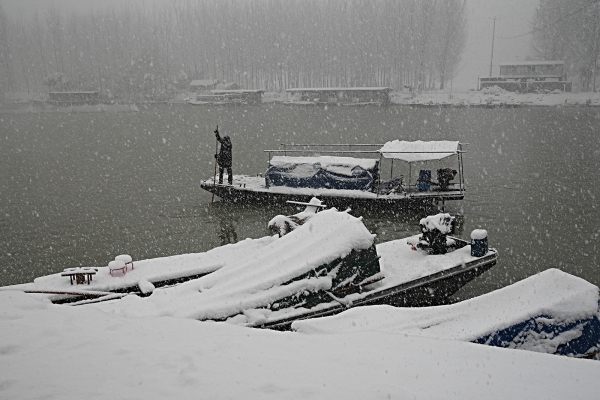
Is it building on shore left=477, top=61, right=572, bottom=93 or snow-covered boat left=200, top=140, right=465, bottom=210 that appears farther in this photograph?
building on shore left=477, top=61, right=572, bottom=93

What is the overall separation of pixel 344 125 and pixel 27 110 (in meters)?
57.0

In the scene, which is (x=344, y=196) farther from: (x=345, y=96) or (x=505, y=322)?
(x=345, y=96)

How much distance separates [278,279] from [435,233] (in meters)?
4.69

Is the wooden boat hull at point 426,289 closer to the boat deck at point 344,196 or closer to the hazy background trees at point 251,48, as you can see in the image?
the boat deck at point 344,196

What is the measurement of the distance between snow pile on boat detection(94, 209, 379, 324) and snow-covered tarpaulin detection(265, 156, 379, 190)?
391 inches

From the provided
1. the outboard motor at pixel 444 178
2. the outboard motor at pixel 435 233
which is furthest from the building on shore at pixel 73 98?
the outboard motor at pixel 435 233

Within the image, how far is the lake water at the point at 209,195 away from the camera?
15891 mm

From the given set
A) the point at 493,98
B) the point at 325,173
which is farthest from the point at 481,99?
the point at 325,173

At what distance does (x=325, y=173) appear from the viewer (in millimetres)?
19750

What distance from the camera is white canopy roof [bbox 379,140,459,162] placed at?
18.9 m

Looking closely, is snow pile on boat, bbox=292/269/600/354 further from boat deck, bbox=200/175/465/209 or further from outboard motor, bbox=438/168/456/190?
outboard motor, bbox=438/168/456/190

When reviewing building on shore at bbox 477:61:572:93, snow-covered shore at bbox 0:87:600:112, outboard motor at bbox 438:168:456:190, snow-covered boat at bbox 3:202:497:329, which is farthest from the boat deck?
building on shore at bbox 477:61:572:93

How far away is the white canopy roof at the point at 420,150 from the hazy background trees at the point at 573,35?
68.5 m

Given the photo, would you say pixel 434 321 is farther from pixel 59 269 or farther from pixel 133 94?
pixel 133 94
